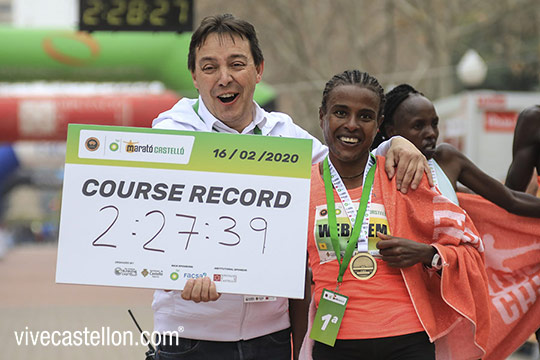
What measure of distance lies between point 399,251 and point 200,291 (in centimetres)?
74

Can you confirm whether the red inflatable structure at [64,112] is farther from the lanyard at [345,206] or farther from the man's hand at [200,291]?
the man's hand at [200,291]

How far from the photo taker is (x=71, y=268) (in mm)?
3150

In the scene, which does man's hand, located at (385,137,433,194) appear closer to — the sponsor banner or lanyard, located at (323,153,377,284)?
lanyard, located at (323,153,377,284)

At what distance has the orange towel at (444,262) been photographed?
3.27 m

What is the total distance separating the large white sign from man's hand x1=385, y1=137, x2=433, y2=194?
0.37m

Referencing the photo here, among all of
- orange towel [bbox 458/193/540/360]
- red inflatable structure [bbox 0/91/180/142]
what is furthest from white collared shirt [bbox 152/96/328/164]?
red inflatable structure [bbox 0/91/180/142]

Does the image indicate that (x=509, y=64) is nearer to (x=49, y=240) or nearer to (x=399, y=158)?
(x=399, y=158)

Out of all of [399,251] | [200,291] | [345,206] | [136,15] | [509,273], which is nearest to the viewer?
[200,291]

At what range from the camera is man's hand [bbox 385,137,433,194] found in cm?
332

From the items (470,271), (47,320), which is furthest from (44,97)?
(470,271)

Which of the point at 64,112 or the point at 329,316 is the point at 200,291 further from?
the point at 64,112

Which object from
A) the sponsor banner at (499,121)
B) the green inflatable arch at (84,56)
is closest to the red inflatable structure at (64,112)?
the green inflatable arch at (84,56)

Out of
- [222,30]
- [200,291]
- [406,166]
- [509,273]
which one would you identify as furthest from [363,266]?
[509,273]

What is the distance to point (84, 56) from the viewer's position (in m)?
12.7
